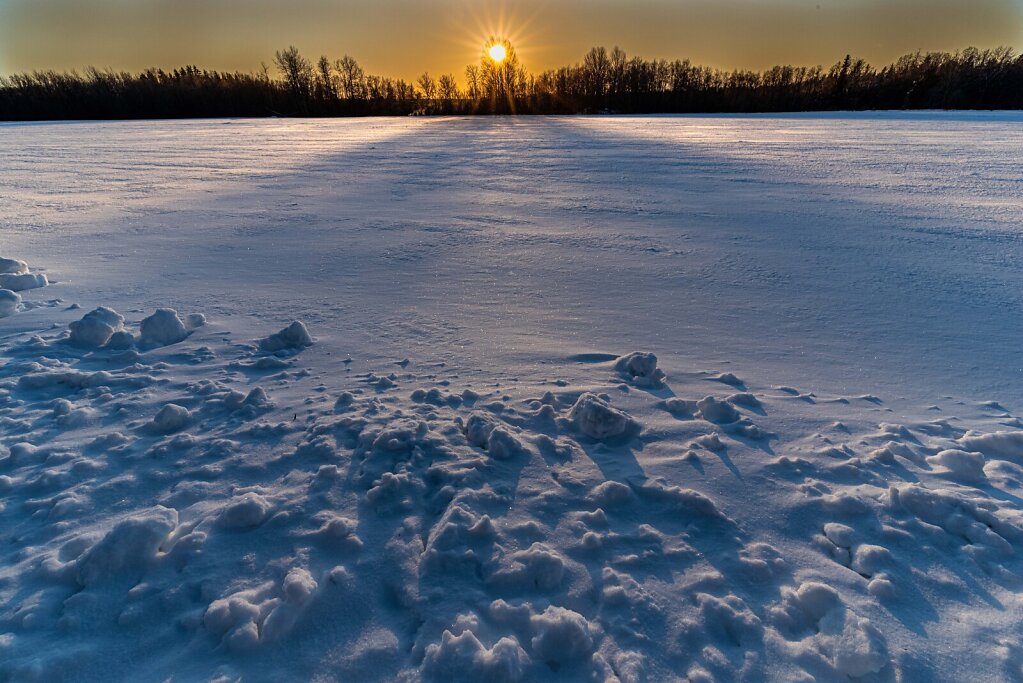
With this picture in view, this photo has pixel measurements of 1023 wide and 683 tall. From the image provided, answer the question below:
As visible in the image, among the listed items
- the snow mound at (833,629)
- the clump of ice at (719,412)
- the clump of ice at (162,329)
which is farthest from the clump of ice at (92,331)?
the snow mound at (833,629)

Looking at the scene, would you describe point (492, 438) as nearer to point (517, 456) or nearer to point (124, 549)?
point (517, 456)

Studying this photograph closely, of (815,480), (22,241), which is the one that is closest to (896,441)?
(815,480)

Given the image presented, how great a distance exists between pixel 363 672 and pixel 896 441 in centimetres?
261

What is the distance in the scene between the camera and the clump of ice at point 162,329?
11.1ft

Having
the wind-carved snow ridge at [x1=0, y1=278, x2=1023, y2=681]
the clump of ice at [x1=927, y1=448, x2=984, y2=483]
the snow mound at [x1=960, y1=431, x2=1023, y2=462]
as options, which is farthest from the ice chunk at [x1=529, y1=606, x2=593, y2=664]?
the snow mound at [x1=960, y1=431, x2=1023, y2=462]

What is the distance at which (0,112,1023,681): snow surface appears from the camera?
161cm

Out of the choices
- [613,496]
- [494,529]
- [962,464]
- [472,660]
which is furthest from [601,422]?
[962,464]

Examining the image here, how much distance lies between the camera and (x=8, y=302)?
3.85 metres

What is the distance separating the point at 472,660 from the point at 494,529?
520 millimetres

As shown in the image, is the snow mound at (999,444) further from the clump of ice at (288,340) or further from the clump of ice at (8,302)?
the clump of ice at (8,302)

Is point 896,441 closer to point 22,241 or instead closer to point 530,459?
point 530,459

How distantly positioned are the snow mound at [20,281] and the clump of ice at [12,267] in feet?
0.32

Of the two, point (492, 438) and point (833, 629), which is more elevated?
point (492, 438)

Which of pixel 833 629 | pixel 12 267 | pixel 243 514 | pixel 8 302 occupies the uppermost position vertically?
pixel 12 267
